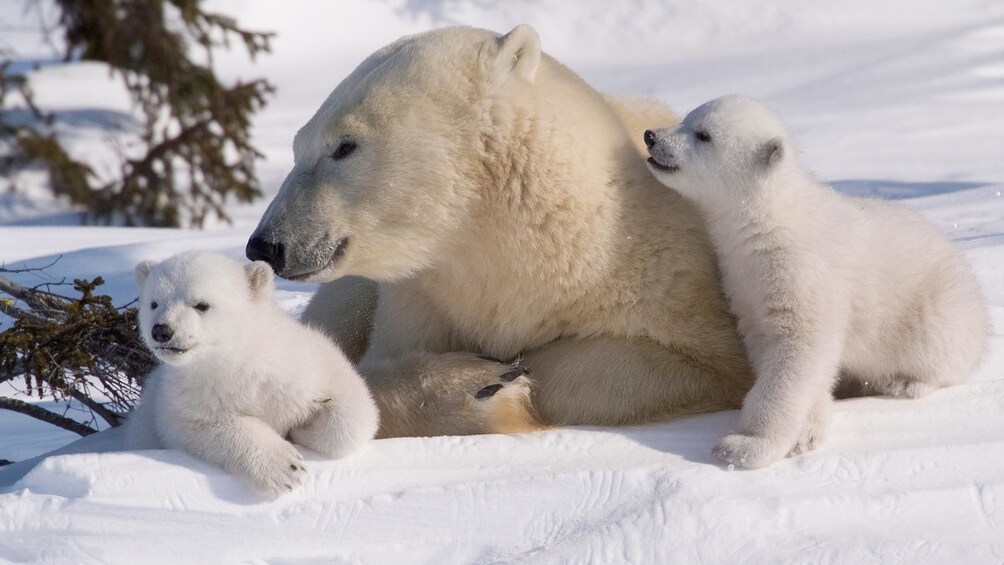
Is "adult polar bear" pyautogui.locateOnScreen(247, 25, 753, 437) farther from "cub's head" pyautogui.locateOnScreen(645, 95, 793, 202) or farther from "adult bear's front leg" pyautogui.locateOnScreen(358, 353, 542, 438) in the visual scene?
"cub's head" pyautogui.locateOnScreen(645, 95, 793, 202)

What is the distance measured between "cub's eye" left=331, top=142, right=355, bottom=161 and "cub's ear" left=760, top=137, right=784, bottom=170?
1003mm

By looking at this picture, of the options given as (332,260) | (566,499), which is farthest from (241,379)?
(566,499)

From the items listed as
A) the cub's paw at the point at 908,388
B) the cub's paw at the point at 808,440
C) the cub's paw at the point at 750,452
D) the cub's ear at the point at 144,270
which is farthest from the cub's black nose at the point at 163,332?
the cub's paw at the point at 908,388

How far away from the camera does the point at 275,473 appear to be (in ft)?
8.79

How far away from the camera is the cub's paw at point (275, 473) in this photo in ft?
8.78

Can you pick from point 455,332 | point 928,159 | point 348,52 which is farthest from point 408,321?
point 348,52

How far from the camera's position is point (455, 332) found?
3424mm

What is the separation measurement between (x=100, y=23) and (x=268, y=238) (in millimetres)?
11850

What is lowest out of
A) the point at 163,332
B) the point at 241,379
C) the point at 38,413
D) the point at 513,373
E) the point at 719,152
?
the point at 38,413

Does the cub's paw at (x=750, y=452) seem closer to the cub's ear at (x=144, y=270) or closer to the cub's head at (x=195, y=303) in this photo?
the cub's head at (x=195, y=303)

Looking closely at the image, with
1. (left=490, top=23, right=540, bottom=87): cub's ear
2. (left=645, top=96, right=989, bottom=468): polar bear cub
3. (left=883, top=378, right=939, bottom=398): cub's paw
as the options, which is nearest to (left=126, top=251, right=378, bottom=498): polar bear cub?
(left=490, top=23, right=540, bottom=87): cub's ear

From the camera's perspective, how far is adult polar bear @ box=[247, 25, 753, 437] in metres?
3.11

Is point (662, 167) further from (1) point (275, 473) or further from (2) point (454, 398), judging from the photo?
(1) point (275, 473)

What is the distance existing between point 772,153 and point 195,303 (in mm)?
1403
